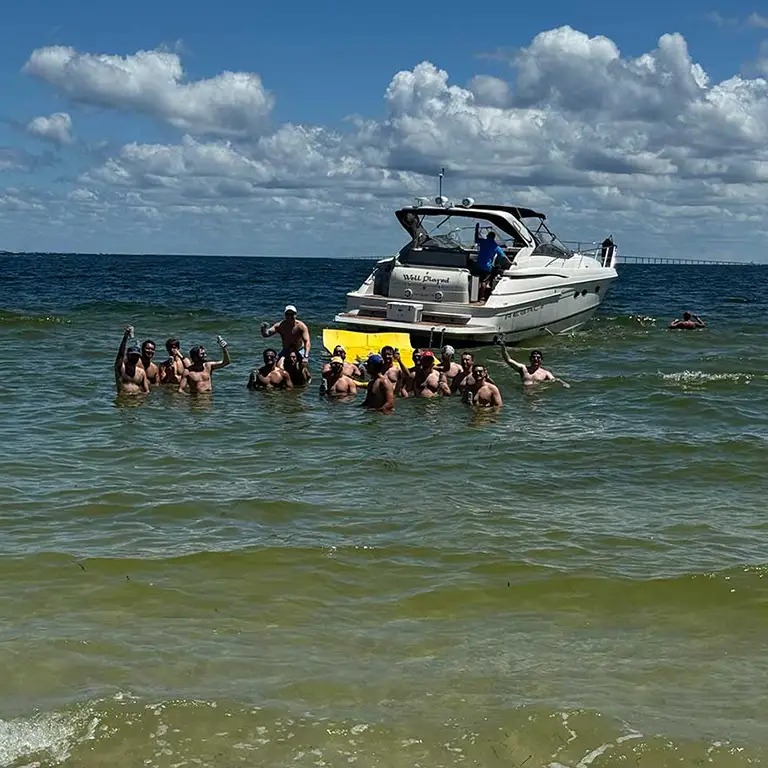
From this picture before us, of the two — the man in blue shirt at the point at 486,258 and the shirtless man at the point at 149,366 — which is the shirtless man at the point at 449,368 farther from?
the man in blue shirt at the point at 486,258

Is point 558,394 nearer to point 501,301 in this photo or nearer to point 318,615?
point 501,301

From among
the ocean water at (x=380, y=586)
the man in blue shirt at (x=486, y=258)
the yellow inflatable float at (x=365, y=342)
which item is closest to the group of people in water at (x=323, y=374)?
the ocean water at (x=380, y=586)

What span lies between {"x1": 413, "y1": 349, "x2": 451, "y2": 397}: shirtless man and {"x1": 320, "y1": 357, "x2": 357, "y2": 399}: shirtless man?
92 cm

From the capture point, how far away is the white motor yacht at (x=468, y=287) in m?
18.1

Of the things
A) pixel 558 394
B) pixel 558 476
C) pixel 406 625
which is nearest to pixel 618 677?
pixel 406 625

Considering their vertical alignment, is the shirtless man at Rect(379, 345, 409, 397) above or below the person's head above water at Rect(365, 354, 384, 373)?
below

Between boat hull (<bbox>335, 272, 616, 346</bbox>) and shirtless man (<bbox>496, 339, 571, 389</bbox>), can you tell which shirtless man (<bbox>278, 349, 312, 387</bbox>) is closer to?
shirtless man (<bbox>496, 339, 571, 389</bbox>)

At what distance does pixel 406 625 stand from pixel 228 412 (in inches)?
299

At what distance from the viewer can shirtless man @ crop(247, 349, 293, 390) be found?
583 inches

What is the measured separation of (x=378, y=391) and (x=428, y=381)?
52.4 inches

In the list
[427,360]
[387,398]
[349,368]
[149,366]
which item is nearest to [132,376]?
[149,366]

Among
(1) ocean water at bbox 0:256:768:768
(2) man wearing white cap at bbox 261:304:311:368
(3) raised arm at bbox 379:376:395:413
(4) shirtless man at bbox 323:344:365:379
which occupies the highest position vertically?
(2) man wearing white cap at bbox 261:304:311:368

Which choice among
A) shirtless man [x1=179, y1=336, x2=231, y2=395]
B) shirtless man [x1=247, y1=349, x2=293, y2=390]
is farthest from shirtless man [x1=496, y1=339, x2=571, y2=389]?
shirtless man [x1=179, y1=336, x2=231, y2=395]

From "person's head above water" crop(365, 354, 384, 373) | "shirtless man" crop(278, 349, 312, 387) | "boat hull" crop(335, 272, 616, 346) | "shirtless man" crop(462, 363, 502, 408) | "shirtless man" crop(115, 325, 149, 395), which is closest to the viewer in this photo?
"person's head above water" crop(365, 354, 384, 373)
